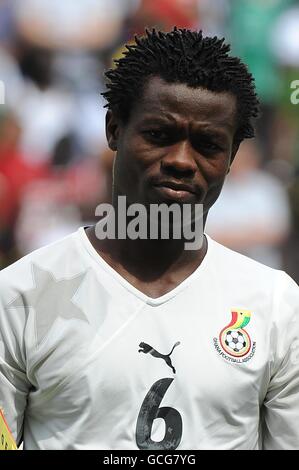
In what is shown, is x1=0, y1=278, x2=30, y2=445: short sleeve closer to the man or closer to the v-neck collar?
the man

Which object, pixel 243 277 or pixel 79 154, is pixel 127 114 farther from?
pixel 79 154

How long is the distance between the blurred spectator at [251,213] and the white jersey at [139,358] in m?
3.65

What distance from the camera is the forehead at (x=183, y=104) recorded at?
9.26 feet

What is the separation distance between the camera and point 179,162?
110 inches

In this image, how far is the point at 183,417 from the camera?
9.29 ft

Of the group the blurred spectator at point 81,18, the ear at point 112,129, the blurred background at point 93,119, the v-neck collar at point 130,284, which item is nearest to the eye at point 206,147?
the ear at point 112,129

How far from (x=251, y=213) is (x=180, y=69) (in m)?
3.95

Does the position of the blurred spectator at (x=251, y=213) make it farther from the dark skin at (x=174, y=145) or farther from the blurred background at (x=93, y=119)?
the dark skin at (x=174, y=145)

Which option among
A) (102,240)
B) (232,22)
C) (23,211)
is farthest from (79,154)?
(102,240)

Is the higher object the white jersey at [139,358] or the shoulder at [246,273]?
the shoulder at [246,273]

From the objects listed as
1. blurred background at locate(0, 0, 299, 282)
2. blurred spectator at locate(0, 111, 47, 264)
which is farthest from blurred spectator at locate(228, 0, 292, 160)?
blurred spectator at locate(0, 111, 47, 264)

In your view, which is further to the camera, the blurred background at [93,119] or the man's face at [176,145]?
the blurred background at [93,119]

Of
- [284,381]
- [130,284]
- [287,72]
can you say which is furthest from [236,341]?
[287,72]

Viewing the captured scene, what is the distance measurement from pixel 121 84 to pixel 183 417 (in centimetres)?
98
